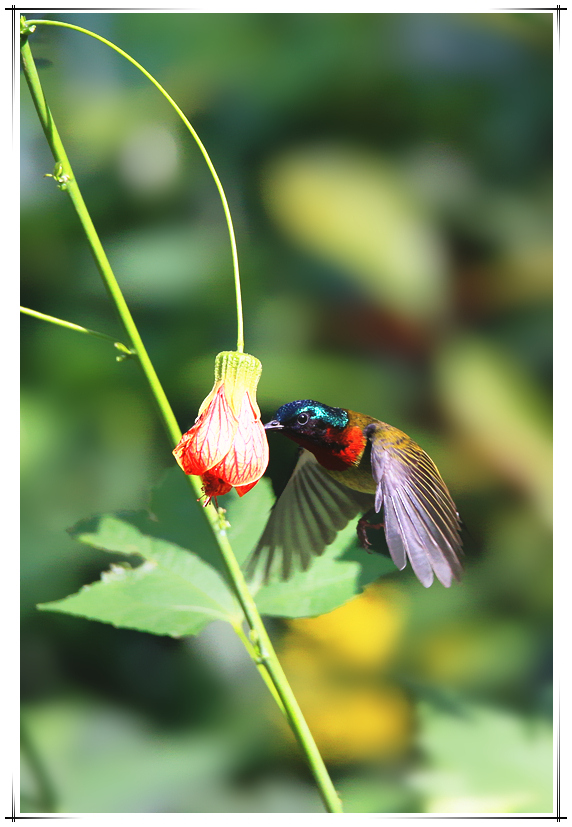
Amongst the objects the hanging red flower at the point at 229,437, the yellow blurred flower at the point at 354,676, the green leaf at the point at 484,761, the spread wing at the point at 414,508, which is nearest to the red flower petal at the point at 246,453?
the hanging red flower at the point at 229,437

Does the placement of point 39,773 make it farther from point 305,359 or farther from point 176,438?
point 305,359

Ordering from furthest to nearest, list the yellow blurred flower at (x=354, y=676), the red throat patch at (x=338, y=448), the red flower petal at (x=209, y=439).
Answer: the yellow blurred flower at (x=354, y=676), the red throat patch at (x=338, y=448), the red flower petal at (x=209, y=439)

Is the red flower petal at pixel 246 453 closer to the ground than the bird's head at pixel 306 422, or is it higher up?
closer to the ground

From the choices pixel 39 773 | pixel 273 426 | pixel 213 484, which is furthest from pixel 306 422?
pixel 39 773

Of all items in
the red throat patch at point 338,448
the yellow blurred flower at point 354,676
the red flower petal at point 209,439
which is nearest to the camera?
the red flower petal at point 209,439

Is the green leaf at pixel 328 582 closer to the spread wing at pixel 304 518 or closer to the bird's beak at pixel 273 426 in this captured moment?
the spread wing at pixel 304 518

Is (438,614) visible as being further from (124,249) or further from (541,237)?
(124,249)
